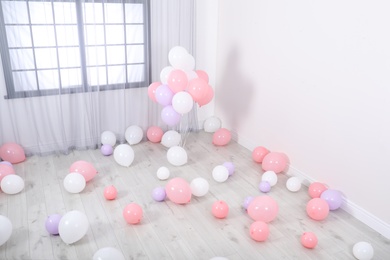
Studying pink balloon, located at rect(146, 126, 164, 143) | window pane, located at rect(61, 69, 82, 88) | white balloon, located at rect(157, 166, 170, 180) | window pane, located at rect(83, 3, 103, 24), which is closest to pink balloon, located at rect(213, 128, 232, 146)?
pink balloon, located at rect(146, 126, 164, 143)

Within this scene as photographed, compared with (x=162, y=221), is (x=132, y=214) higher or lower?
higher

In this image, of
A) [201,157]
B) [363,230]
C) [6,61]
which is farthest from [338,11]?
[6,61]

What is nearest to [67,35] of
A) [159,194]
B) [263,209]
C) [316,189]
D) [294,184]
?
[159,194]

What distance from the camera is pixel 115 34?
3.78 metres

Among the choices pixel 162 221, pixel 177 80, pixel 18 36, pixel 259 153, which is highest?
pixel 18 36

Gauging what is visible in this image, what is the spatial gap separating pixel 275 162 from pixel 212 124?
49.0 inches

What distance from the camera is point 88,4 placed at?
3561mm

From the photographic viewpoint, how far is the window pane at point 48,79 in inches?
142

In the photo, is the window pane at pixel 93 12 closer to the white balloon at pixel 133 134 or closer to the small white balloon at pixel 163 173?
the white balloon at pixel 133 134

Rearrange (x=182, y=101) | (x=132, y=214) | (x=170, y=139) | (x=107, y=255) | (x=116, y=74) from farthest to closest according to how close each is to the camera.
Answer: (x=170, y=139), (x=116, y=74), (x=182, y=101), (x=132, y=214), (x=107, y=255)

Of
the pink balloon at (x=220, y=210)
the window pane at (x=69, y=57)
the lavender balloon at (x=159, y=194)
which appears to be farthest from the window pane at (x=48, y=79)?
the pink balloon at (x=220, y=210)

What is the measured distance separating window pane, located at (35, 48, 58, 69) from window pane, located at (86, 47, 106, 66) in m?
0.33

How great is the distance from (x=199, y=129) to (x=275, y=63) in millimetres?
1528

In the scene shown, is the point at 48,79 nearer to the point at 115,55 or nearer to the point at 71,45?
the point at 71,45
